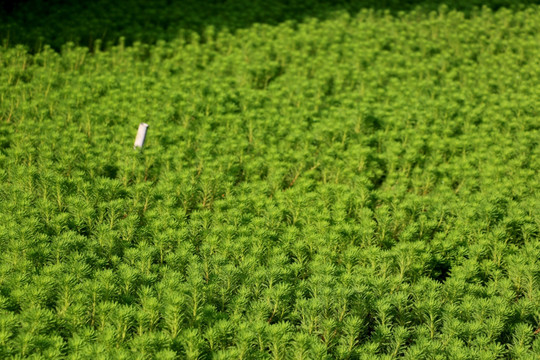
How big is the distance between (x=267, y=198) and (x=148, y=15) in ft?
19.9

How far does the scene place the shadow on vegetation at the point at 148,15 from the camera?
8.84 metres

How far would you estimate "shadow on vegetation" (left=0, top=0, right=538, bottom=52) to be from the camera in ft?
29.0

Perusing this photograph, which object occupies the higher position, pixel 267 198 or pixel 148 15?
pixel 148 15

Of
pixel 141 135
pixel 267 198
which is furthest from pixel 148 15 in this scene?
pixel 267 198

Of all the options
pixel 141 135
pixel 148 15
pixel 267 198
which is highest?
pixel 148 15

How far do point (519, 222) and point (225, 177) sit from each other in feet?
8.98

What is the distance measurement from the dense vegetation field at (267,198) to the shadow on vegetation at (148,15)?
0.13m

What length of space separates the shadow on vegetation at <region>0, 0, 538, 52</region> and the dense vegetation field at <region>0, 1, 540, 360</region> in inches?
5.2

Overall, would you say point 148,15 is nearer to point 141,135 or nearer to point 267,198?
point 141,135

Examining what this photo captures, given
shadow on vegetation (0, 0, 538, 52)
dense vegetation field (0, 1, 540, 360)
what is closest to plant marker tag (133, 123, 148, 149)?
dense vegetation field (0, 1, 540, 360)

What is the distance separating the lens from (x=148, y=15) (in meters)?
9.92

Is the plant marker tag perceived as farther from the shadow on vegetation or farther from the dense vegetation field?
the shadow on vegetation

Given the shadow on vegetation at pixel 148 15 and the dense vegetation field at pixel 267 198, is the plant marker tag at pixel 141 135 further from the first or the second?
the shadow on vegetation at pixel 148 15

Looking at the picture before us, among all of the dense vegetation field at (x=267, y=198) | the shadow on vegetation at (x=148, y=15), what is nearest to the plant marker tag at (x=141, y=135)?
the dense vegetation field at (x=267, y=198)
